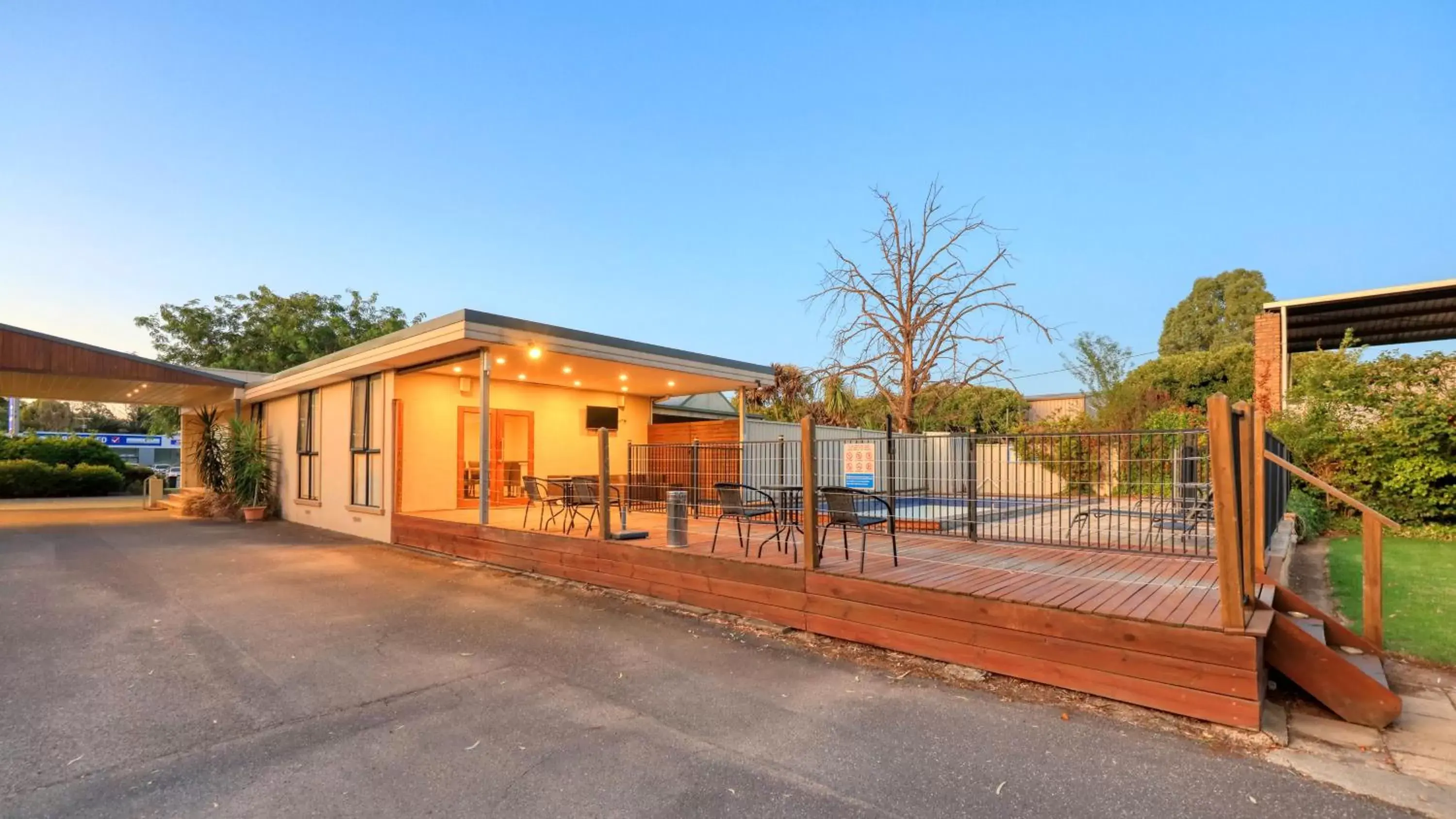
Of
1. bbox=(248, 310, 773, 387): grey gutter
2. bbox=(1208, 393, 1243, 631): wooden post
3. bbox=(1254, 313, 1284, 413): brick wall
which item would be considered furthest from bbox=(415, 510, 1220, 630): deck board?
bbox=(1254, 313, 1284, 413): brick wall

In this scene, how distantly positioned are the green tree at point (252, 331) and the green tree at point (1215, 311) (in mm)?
41573

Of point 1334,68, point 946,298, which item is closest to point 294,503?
point 946,298

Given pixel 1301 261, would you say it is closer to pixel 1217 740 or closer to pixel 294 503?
pixel 1217 740

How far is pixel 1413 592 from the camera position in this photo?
17.8ft

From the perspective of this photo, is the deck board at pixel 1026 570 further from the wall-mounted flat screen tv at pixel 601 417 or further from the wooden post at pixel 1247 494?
the wall-mounted flat screen tv at pixel 601 417

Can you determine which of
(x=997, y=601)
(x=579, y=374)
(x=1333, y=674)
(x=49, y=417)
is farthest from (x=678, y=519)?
(x=49, y=417)

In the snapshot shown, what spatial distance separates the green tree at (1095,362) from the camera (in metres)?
18.0

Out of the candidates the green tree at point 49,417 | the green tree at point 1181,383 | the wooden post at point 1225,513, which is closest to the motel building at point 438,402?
the wooden post at point 1225,513

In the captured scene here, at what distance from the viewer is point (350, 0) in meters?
12.1

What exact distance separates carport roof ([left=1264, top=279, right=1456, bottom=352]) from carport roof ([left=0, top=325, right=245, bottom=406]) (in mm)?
22778

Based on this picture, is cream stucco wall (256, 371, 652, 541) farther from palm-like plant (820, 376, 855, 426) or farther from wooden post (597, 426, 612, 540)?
palm-like plant (820, 376, 855, 426)

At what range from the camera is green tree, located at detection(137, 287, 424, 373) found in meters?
25.6

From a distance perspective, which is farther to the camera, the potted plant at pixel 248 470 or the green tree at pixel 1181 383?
the green tree at pixel 1181 383

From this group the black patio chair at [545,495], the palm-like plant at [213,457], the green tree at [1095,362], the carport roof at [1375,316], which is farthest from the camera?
the green tree at [1095,362]
